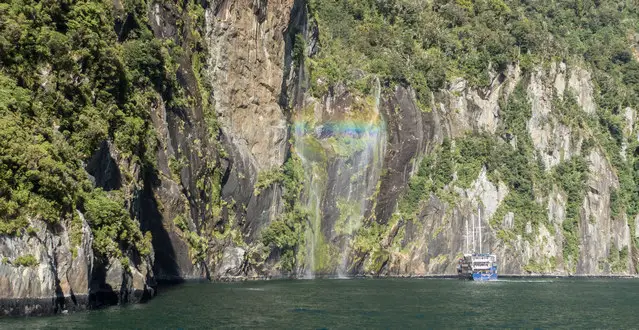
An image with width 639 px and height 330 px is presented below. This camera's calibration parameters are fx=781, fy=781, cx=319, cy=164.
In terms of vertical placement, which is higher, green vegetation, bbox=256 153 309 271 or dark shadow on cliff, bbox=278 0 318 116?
dark shadow on cliff, bbox=278 0 318 116

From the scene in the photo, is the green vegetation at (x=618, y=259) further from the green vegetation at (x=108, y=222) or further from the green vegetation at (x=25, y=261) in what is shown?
the green vegetation at (x=25, y=261)

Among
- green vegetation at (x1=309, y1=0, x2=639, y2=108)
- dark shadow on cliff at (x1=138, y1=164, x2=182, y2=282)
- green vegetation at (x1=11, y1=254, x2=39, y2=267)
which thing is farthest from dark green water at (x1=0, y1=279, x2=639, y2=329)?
green vegetation at (x1=309, y1=0, x2=639, y2=108)

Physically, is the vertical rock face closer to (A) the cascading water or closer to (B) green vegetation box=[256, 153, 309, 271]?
(B) green vegetation box=[256, 153, 309, 271]

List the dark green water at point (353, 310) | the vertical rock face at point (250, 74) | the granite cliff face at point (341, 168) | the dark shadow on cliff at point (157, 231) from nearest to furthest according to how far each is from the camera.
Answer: the dark green water at point (353, 310) < the dark shadow on cliff at point (157, 231) < the granite cliff face at point (341, 168) < the vertical rock face at point (250, 74)

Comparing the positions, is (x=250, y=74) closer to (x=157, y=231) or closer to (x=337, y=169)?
(x=337, y=169)

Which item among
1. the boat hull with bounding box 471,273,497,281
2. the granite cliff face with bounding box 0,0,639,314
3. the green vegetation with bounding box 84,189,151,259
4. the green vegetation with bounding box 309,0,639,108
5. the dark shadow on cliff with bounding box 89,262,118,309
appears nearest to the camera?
the dark shadow on cliff with bounding box 89,262,118,309

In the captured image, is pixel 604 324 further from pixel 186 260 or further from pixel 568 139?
pixel 568 139

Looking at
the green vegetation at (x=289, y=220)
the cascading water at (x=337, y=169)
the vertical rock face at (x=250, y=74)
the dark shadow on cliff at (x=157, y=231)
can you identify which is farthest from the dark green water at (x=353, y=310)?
the cascading water at (x=337, y=169)
